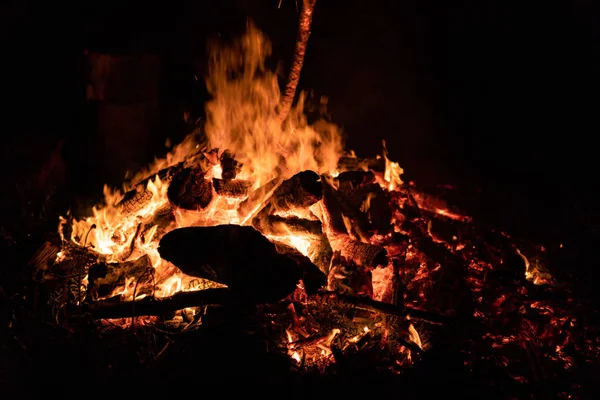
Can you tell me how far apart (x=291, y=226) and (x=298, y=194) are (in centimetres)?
26

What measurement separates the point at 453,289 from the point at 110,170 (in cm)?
419

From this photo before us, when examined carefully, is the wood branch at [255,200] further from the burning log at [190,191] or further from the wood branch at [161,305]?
the wood branch at [161,305]

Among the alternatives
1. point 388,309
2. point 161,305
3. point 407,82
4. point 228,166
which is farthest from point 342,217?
point 407,82

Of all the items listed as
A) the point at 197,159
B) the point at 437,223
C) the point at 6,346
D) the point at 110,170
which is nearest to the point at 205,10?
the point at 110,170

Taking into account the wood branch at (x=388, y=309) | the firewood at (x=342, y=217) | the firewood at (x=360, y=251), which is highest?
the firewood at (x=342, y=217)

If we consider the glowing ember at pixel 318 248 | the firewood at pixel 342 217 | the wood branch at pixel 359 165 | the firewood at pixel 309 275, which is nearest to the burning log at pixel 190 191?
the glowing ember at pixel 318 248

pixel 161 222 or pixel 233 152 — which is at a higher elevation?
pixel 233 152

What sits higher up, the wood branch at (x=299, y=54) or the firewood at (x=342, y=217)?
the wood branch at (x=299, y=54)

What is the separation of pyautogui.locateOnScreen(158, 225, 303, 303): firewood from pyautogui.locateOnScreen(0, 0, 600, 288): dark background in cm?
269

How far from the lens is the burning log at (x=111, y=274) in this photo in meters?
3.34

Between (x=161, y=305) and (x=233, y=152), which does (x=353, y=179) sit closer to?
(x=233, y=152)

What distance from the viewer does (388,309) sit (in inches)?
131

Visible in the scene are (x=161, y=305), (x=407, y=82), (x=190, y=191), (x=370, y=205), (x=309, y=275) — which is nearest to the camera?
(x=161, y=305)

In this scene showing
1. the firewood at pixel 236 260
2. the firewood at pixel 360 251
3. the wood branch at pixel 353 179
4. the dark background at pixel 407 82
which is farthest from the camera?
the dark background at pixel 407 82
